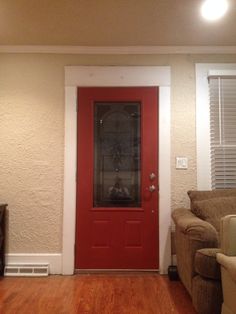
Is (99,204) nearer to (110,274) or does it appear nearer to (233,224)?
(110,274)

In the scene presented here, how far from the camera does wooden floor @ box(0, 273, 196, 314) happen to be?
7.72 ft

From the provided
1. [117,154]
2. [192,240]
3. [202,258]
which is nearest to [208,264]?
[202,258]

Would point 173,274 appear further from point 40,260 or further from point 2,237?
point 2,237

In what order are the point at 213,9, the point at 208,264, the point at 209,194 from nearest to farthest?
the point at 208,264, the point at 213,9, the point at 209,194

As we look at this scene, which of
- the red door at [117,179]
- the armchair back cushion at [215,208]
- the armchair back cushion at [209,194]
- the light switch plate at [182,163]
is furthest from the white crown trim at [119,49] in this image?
the armchair back cushion at [215,208]

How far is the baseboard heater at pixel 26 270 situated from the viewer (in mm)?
3129

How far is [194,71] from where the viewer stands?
335cm

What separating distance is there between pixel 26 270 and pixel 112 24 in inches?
101

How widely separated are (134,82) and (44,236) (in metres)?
1.91

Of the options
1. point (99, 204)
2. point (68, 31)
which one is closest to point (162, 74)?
point (68, 31)

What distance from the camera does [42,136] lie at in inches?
130

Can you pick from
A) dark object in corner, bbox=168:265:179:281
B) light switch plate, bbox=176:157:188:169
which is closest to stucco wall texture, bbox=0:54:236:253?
light switch plate, bbox=176:157:188:169

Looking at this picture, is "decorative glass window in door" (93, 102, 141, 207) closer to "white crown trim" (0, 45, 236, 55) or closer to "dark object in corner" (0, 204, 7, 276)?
"white crown trim" (0, 45, 236, 55)

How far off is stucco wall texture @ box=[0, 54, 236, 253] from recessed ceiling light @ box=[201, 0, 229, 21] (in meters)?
0.72
